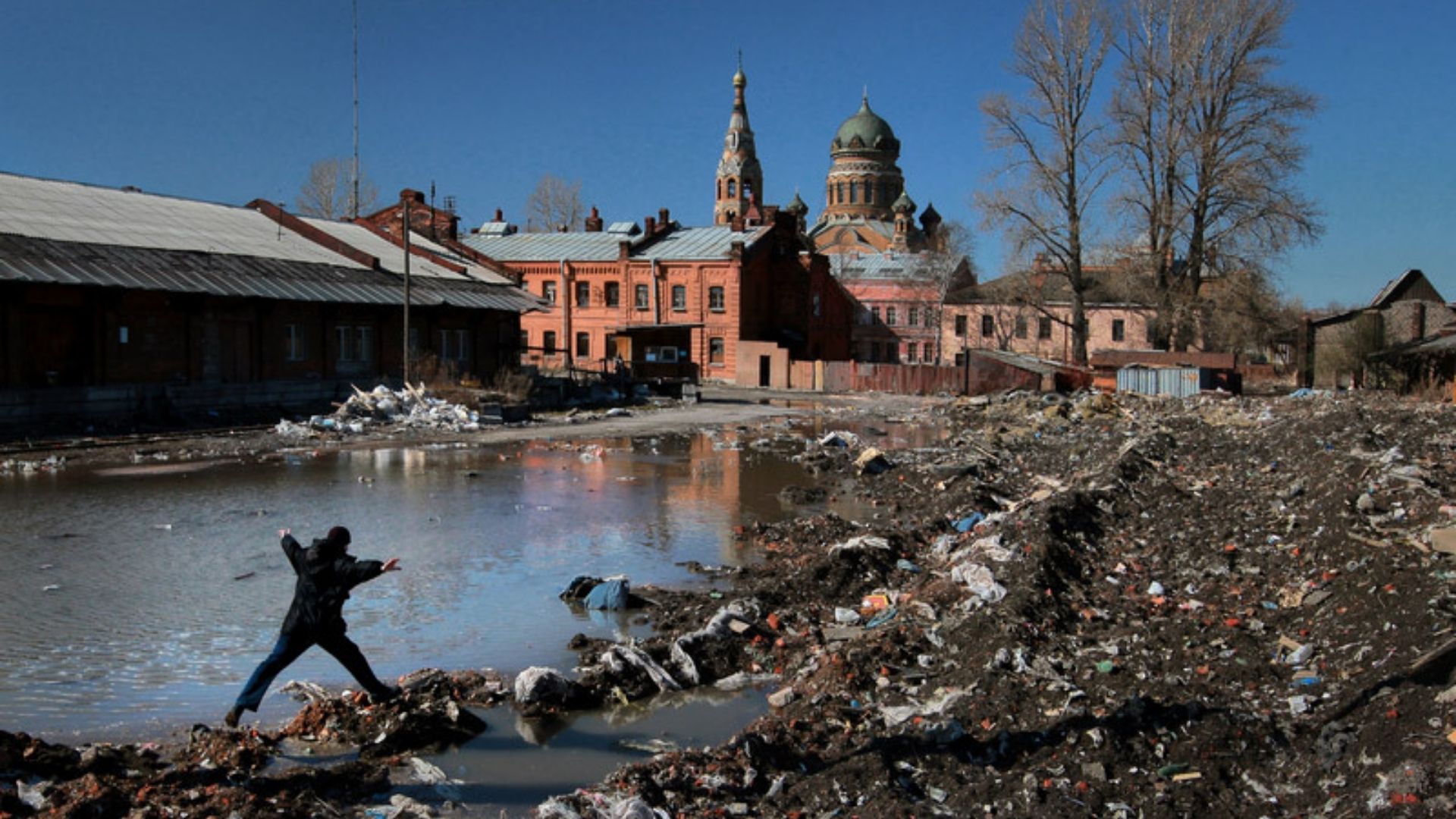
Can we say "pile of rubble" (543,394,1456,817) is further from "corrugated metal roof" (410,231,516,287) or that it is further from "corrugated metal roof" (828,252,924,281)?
"corrugated metal roof" (828,252,924,281)

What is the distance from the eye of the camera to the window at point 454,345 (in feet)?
118

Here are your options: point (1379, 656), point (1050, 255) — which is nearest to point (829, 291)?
point (1050, 255)

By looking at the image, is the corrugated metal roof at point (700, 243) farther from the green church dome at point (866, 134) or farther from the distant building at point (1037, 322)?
the green church dome at point (866, 134)

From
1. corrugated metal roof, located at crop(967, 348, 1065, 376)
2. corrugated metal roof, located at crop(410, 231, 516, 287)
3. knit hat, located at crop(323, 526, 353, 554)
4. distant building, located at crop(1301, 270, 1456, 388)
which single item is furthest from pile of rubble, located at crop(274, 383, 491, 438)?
distant building, located at crop(1301, 270, 1456, 388)

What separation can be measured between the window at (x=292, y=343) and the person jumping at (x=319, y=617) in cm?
2494

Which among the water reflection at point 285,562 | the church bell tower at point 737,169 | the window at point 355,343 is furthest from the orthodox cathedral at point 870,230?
the water reflection at point 285,562

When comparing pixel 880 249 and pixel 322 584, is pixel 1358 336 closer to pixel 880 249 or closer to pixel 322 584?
pixel 322 584

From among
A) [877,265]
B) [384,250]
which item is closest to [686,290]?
A: [384,250]

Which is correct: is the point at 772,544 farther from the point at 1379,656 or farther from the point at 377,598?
the point at 1379,656

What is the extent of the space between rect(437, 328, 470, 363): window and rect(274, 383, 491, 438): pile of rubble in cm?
721

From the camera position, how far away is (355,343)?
3238 cm

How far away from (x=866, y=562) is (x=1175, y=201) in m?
35.6

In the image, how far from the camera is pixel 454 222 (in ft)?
167

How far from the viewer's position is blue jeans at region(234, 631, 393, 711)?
648 cm
